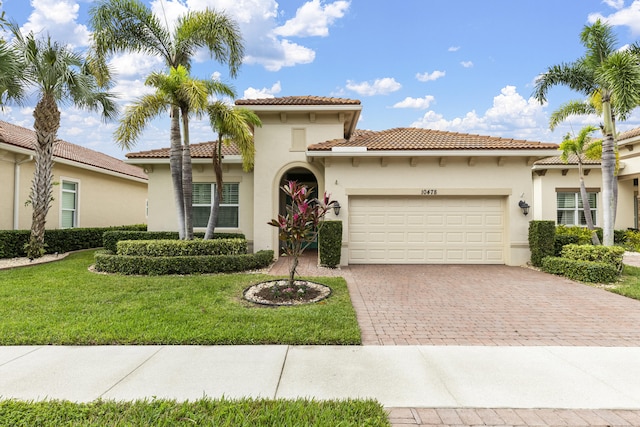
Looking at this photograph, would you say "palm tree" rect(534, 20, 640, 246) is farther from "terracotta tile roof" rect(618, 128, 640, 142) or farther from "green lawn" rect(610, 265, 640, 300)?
"terracotta tile roof" rect(618, 128, 640, 142)

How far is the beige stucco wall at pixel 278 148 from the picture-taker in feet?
40.3

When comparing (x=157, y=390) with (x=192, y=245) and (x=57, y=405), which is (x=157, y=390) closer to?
(x=57, y=405)

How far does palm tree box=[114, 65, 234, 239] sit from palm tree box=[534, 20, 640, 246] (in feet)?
38.4

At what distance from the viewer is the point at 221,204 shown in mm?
13039

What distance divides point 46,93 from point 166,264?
8109mm

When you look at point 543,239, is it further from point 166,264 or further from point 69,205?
point 69,205

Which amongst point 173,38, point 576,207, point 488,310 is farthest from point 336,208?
point 576,207

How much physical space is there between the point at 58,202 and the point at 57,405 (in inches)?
587

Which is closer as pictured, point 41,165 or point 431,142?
point 41,165

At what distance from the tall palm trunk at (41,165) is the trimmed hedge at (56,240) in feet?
1.80

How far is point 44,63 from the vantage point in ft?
34.4

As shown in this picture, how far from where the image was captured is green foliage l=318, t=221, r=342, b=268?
10.2 metres

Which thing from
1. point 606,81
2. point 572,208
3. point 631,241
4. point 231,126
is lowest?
point 631,241

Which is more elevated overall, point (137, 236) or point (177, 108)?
point (177, 108)
